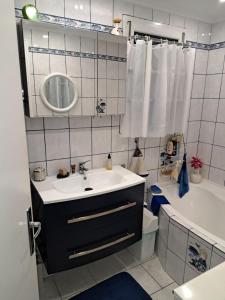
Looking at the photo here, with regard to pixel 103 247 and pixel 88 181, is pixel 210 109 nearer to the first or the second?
pixel 88 181

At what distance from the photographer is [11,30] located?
2.53 ft

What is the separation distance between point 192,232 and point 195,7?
195 centimetres

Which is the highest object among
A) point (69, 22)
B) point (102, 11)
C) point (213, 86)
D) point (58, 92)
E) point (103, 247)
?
point (102, 11)

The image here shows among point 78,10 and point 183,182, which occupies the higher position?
point 78,10

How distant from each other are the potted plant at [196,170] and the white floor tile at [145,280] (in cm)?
115

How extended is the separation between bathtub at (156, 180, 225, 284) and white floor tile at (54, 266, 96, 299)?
0.70 m

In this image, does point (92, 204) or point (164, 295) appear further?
point (164, 295)

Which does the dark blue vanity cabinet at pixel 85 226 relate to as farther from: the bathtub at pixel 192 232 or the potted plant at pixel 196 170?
the potted plant at pixel 196 170

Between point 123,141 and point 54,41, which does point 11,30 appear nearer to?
point 54,41

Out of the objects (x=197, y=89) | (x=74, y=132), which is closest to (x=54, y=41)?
(x=74, y=132)

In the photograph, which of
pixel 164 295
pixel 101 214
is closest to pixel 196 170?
pixel 164 295

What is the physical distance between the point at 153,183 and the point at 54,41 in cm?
169

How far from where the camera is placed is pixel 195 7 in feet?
6.45

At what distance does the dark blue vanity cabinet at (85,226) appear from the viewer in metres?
1.43
